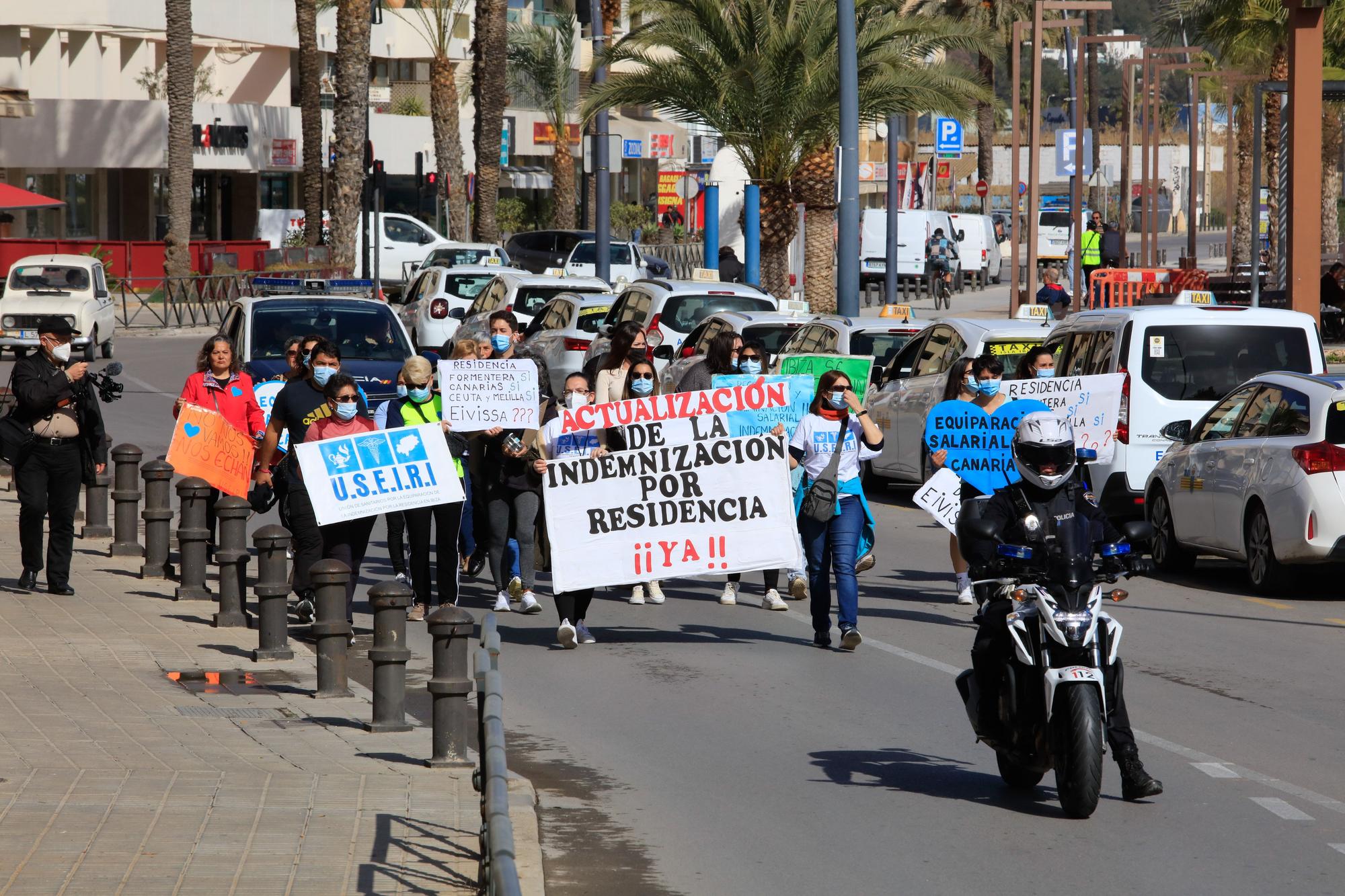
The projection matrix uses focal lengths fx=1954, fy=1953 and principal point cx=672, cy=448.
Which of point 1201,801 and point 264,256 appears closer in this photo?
point 1201,801

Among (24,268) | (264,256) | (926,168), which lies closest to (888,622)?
(24,268)

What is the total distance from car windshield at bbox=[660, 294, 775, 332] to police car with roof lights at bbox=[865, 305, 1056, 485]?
380 cm

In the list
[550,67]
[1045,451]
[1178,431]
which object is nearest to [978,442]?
[1178,431]

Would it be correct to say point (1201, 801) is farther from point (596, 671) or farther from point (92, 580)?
point (92, 580)

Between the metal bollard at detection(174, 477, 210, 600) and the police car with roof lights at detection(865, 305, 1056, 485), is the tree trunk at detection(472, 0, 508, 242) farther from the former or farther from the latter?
the metal bollard at detection(174, 477, 210, 600)

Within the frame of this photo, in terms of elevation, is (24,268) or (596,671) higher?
(24,268)

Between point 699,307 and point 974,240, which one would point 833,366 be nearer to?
point 699,307

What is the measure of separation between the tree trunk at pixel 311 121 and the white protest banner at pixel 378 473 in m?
38.9

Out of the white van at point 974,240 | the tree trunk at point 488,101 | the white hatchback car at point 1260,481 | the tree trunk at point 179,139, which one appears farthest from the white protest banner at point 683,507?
the white van at point 974,240

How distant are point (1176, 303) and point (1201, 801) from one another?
962cm

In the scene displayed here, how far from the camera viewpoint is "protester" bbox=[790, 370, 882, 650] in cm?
1145

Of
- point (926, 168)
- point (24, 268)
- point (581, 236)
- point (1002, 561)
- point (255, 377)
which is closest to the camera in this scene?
point (1002, 561)

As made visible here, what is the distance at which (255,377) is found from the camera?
59.7 ft

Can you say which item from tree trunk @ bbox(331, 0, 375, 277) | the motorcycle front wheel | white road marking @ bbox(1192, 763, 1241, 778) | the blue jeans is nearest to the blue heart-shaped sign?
the blue jeans
